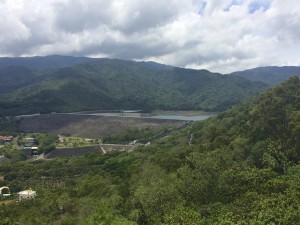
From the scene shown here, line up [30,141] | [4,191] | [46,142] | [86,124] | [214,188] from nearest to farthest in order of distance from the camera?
[214,188] → [4,191] → [46,142] → [30,141] → [86,124]

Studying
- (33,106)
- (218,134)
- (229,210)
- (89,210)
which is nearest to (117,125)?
(33,106)

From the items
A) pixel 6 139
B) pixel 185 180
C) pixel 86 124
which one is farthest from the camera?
pixel 86 124

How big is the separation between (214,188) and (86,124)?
367 feet

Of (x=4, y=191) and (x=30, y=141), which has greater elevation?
(x=30, y=141)

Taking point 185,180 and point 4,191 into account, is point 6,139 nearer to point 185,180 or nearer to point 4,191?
point 4,191

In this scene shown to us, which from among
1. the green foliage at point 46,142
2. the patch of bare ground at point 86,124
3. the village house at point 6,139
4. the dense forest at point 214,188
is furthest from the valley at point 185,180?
the patch of bare ground at point 86,124

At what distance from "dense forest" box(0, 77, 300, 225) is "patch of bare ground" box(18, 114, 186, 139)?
2710 inches

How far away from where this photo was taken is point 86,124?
140 m

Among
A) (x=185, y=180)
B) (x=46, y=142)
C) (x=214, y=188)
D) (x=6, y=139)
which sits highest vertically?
(x=185, y=180)

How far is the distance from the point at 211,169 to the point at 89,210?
1180cm

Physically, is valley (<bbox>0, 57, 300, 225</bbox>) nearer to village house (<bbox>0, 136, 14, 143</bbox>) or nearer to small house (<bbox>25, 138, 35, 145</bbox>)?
small house (<bbox>25, 138, 35, 145</bbox>)

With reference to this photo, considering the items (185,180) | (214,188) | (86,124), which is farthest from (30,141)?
(214,188)

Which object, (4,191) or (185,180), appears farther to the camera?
(4,191)

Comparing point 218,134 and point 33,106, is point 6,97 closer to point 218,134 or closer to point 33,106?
point 33,106
